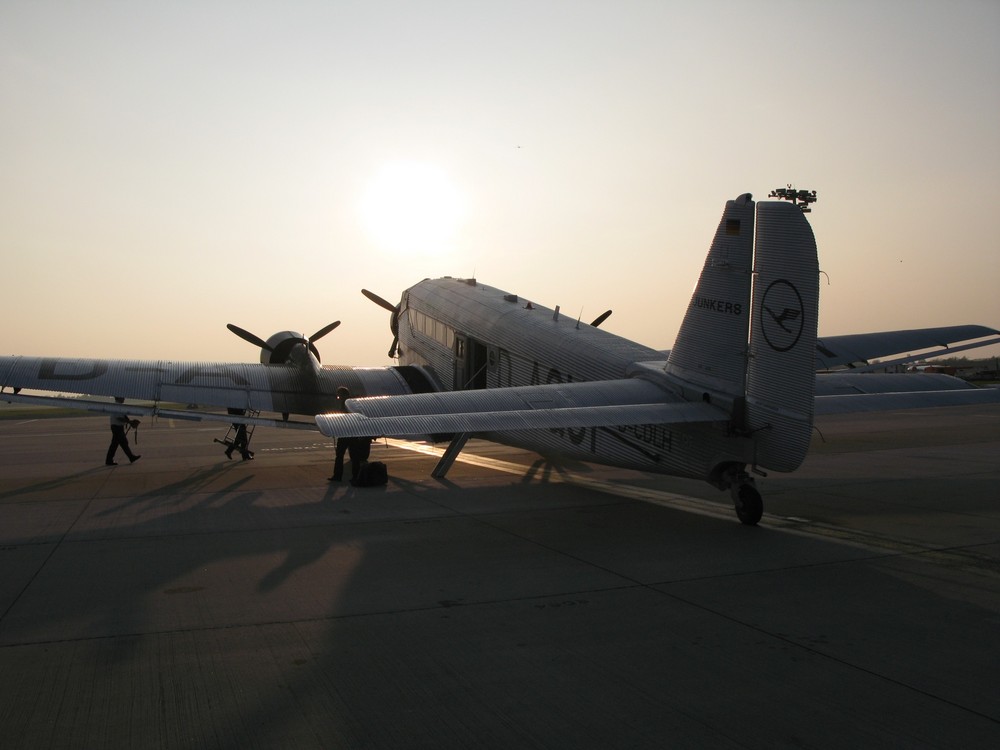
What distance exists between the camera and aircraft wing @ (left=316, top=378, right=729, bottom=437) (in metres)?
10.0

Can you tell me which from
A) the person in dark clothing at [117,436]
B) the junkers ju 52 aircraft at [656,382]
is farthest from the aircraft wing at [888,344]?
the person in dark clothing at [117,436]

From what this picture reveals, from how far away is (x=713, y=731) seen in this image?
5.20 meters

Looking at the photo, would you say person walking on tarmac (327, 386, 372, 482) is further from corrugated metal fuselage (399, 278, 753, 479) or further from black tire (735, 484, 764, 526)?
black tire (735, 484, 764, 526)

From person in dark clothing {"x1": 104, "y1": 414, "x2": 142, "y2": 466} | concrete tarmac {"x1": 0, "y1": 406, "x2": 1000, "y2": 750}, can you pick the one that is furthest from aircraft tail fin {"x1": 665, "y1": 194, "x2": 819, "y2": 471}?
person in dark clothing {"x1": 104, "y1": 414, "x2": 142, "y2": 466}

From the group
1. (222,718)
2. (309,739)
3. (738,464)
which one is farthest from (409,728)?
(738,464)

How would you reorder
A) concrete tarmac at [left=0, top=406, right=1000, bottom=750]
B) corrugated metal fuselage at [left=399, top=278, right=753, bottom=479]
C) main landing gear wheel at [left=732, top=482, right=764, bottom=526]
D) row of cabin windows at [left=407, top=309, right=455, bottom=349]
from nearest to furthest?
Result: 1. concrete tarmac at [left=0, top=406, right=1000, bottom=750]
2. main landing gear wheel at [left=732, top=482, right=764, bottom=526]
3. corrugated metal fuselage at [left=399, top=278, right=753, bottom=479]
4. row of cabin windows at [left=407, top=309, right=455, bottom=349]

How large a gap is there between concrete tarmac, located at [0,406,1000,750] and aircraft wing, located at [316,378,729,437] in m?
1.61

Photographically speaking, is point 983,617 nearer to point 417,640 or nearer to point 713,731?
point 713,731

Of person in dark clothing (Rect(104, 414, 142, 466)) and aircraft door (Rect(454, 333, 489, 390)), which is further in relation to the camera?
person in dark clothing (Rect(104, 414, 142, 466))

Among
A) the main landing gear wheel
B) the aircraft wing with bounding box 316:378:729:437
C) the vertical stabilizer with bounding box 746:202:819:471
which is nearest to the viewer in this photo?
the aircraft wing with bounding box 316:378:729:437

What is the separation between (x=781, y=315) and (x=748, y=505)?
2.74 meters

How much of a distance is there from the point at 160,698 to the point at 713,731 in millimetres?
3732

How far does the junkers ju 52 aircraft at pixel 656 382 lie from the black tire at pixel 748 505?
0.02 m

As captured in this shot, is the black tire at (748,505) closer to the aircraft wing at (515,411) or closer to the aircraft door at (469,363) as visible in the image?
the aircraft wing at (515,411)
